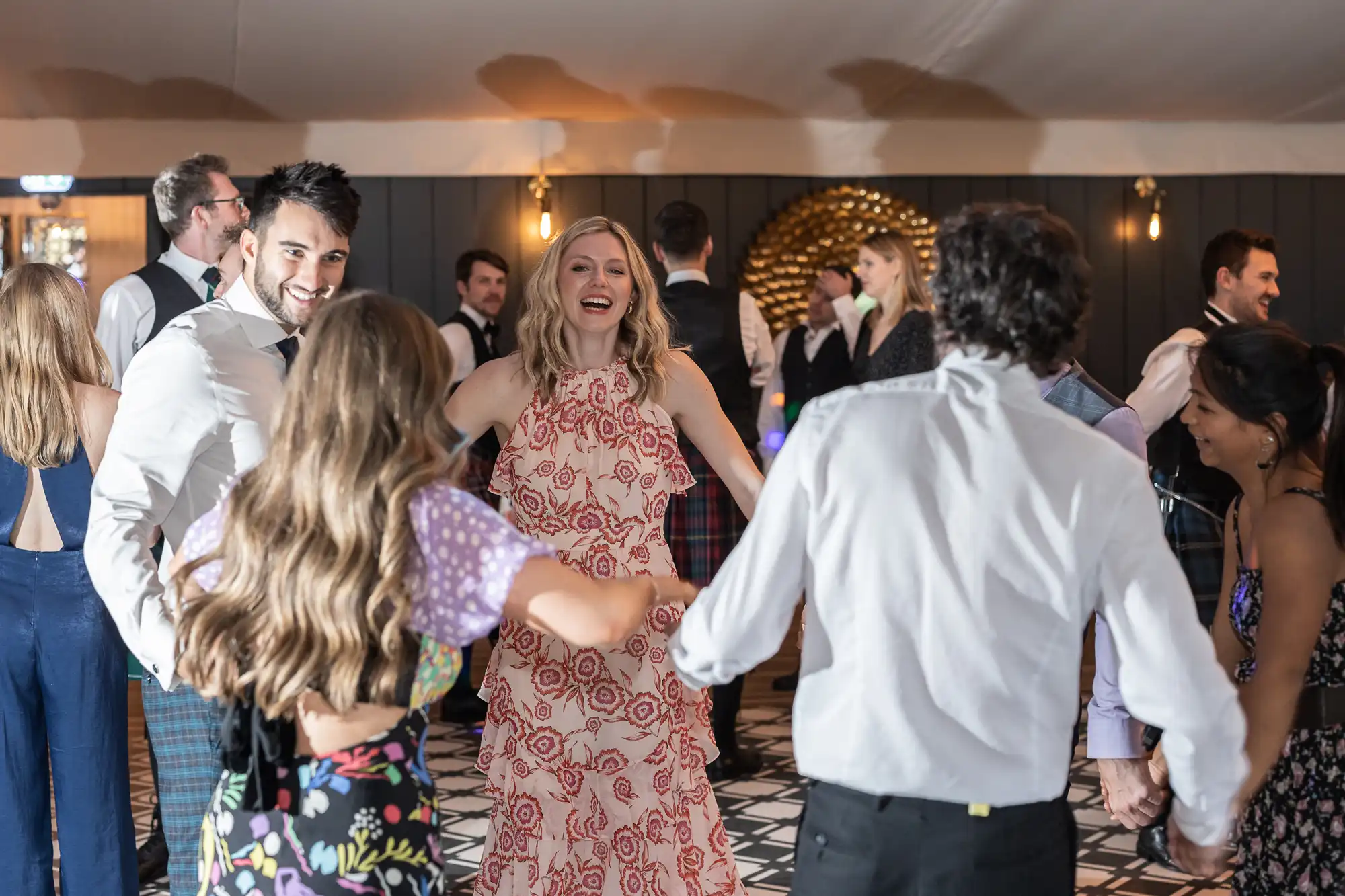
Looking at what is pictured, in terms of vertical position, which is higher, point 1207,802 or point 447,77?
point 447,77

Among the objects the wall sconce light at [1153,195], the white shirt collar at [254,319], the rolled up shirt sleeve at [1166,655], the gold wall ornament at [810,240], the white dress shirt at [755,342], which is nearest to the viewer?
the rolled up shirt sleeve at [1166,655]

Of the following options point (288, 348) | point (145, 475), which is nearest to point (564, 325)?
point (288, 348)

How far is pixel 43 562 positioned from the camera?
2912 mm

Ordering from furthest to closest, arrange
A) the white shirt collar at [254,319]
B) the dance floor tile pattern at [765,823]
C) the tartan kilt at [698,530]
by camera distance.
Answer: the tartan kilt at [698,530] < the dance floor tile pattern at [765,823] < the white shirt collar at [254,319]

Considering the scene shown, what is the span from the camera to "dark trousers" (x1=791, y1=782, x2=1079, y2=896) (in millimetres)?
1703

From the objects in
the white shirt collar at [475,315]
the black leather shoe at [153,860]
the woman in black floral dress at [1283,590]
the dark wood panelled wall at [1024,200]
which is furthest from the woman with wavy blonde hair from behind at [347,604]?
the dark wood panelled wall at [1024,200]

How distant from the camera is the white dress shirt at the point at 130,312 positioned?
3.99 m

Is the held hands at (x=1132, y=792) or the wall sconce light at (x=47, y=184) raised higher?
the wall sconce light at (x=47, y=184)

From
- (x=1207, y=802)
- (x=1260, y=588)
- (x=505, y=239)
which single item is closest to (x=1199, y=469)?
(x=1260, y=588)

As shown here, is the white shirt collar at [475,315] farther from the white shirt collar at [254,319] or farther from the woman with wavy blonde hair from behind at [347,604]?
the woman with wavy blonde hair from behind at [347,604]

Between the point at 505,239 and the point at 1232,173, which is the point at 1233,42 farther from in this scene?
the point at 505,239

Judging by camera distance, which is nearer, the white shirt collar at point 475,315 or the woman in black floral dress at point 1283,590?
the woman in black floral dress at point 1283,590

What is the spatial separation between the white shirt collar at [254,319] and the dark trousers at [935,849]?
4.63 feet

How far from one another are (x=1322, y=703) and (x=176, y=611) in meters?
1.78
